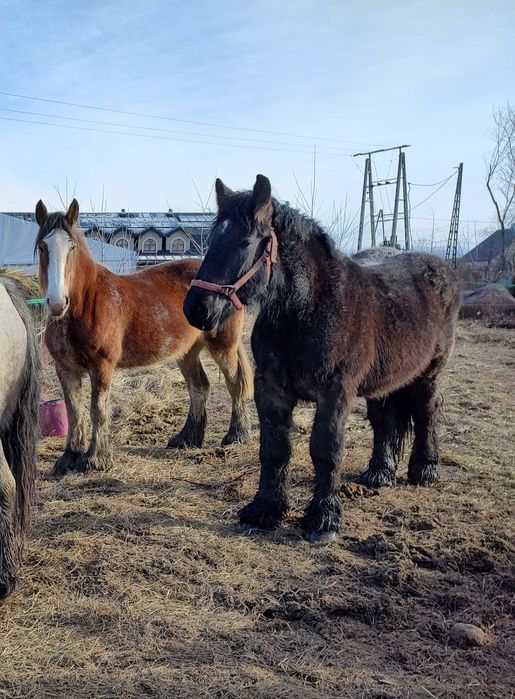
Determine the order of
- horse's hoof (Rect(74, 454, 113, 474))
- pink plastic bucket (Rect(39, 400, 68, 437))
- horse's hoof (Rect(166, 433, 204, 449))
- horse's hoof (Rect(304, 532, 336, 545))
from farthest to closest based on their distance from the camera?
pink plastic bucket (Rect(39, 400, 68, 437)) → horse's hoof (Rect(166, 433, 204, 449)) → horse's hoof (Rect(74, 454, 113, 474)) → horse's hoof (Rect(304, 532, 336, 545))

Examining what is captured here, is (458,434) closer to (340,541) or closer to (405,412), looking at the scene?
(405,412)

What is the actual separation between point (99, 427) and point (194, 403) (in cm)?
121

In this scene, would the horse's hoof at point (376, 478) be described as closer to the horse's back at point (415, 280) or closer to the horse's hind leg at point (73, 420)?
the horse's back at point (415, 280)

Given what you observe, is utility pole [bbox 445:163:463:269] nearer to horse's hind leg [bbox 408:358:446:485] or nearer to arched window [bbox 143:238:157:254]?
arched window [bbox 143:238:157:254]

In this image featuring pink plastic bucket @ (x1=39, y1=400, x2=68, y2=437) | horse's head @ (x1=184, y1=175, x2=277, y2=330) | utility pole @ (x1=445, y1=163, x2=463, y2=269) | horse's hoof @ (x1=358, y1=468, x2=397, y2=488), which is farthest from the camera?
utility pole @ (x1=445, y1=163, x2=463, y2=269)

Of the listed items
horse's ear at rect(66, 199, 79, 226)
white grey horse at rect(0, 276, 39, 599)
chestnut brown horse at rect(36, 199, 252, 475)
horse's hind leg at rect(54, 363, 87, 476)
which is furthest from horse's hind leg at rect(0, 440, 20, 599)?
horse's ear at rect(66, 199, 79, 226)

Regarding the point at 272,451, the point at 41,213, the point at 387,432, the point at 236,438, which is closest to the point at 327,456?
the point at 272,451

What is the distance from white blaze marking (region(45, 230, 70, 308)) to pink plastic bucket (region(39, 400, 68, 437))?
2.07m

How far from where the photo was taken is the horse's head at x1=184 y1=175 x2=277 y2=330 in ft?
11.7

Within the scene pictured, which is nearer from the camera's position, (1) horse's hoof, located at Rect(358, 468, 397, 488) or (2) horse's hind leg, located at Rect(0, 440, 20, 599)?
(2) horse's hind leg, located at Rect(0, 440, 20, 599)

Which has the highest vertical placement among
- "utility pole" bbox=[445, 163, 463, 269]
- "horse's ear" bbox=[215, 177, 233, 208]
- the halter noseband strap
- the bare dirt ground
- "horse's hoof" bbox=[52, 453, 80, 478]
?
"utility pole" bbox=[445, 163, 463, 269]

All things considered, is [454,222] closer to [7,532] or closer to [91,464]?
[91,464]

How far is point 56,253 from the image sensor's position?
479 cm

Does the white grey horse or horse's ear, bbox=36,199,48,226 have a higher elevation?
horse's ear, bbox=36,199,48,226
